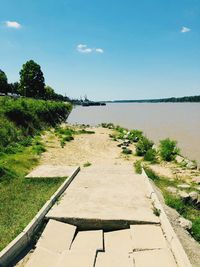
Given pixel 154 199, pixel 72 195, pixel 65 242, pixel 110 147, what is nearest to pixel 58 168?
pixel 72 195

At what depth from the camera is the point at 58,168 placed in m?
12.8

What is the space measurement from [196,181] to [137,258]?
745 centimetres

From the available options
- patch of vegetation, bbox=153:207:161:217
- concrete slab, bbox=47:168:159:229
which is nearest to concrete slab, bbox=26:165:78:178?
concrete slab, bbox=47:168:159:229

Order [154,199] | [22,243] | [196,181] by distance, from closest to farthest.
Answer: [22,243] → [154,199] → [196,181]

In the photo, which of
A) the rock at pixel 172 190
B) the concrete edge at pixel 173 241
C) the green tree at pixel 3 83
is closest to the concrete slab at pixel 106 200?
the concrete edge at pixel 173 241

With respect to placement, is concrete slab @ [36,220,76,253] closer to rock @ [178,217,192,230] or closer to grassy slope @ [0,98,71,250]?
grassy slope @ [0,98,71,250]

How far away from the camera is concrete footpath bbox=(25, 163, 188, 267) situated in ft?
18.3

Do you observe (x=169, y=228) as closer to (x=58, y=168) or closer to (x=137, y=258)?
(x=137, y=258)

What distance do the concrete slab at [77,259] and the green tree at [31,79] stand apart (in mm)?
58248

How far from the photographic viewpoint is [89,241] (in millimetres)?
6410

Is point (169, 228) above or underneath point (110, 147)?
above

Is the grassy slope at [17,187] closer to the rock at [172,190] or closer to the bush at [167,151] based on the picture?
the rock at [172,190]

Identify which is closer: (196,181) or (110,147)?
(196,181)

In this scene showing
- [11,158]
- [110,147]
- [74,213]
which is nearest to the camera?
[74,213]
